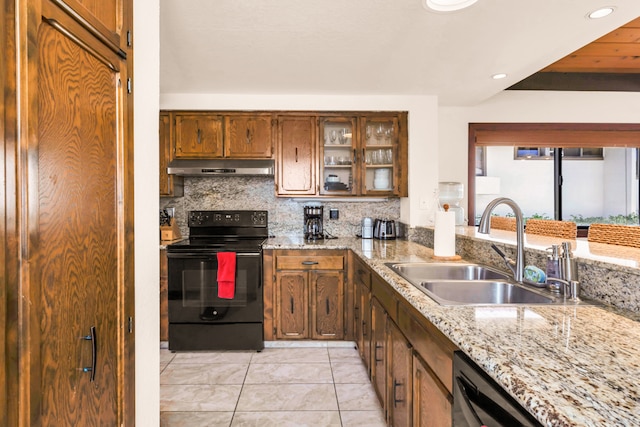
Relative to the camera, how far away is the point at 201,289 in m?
3.23

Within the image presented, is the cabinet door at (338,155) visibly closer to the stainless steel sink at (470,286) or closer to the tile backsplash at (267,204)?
the tile backsplash at (267,204)

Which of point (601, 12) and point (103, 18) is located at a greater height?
A: point (601, 12)

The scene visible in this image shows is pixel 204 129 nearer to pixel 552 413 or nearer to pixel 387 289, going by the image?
pixel 387 289

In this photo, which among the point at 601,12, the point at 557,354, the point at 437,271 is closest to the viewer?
the point at 557,354

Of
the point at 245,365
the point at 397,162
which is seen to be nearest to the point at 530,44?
the point at 397,162

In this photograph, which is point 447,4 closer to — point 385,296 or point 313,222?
point 385,296

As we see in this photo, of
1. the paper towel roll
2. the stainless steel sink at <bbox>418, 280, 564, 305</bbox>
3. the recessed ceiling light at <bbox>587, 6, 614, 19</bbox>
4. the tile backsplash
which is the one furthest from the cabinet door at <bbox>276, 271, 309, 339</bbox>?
the recessed ceiling light at <bbox>587, 6, 614, 19</bbox>

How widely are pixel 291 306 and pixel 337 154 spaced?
4.87ft

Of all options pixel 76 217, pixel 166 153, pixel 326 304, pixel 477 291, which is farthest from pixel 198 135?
pixel 477 291

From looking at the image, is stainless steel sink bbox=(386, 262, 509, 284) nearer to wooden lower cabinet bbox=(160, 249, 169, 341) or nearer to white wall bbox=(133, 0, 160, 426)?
white wall bbox=(133, 0, 160, 426)

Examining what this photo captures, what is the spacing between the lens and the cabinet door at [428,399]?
1199 millimetres

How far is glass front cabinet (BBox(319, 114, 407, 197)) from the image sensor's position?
3643 mm

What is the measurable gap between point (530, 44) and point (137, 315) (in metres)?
2.71

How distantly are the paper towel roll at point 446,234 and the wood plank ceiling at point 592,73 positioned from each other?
2.46 metres
